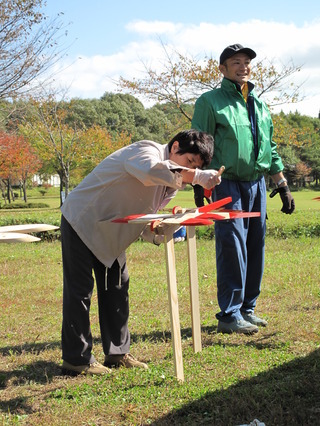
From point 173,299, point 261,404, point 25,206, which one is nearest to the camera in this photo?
point 261,404

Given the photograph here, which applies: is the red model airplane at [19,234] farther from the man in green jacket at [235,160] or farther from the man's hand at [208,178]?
the man in green jacket at [235,160]

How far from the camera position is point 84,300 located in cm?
360

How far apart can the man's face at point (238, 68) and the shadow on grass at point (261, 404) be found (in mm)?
2436

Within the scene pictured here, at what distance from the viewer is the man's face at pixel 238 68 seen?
4.50m

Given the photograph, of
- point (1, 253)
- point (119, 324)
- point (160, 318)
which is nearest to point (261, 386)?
point (119, 324)

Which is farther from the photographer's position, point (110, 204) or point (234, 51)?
point (234, 51)

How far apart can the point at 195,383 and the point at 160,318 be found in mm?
1918

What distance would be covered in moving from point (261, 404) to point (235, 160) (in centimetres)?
207

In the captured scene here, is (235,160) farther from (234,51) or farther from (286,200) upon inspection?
(234,51)

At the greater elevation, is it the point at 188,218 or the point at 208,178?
the point at 208,178

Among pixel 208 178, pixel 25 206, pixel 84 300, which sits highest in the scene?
pixel 208 178

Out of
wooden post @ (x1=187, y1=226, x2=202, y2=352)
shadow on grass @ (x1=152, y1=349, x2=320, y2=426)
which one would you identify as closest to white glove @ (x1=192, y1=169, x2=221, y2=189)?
wooden post @ (x1=187, y1=226, x2=202, y2=352)

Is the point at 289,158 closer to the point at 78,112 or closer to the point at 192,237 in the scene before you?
the point at 78,112

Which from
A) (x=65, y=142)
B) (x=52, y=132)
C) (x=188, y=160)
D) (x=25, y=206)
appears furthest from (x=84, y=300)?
(x=25, y=206)
